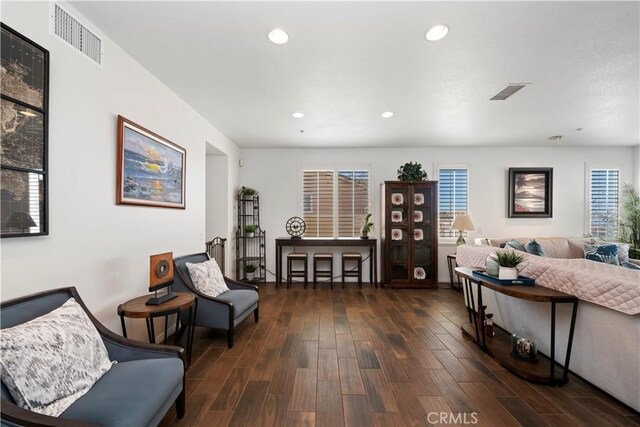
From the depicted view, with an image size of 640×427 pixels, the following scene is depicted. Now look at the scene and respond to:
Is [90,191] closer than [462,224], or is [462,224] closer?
[90,191]

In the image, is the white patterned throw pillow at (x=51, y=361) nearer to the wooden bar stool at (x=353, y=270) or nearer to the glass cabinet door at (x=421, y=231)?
the wooden bar stool at (x=353, y=270)

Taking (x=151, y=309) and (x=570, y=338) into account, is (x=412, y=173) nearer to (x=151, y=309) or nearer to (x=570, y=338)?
(x=570, y=338)

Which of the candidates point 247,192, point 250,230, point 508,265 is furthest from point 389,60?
point 250,230

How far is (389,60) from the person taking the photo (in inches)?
89.8

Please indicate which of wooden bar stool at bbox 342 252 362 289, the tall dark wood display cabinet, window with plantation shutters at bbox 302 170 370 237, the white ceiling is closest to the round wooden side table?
the white ceiling

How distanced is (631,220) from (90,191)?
7800mm

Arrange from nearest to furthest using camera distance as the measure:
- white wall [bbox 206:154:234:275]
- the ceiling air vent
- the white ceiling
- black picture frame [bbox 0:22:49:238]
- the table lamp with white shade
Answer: black picture frame [bbox 0:22:49:238] < the white ceiling < the ceiling air vent < white wall [bbox 206:154:234:275] < the table lamp with white shade

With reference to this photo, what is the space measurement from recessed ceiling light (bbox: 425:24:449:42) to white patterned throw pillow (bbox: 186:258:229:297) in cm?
300

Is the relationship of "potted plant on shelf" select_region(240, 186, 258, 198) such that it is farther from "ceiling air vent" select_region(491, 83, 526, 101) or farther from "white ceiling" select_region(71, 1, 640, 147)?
"ceiling air vent" select_region(491, 83, 526, 101)

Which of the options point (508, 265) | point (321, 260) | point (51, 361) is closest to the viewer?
point (51, 361)

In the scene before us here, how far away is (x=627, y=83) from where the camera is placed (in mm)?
2660

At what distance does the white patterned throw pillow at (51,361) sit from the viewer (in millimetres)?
1099

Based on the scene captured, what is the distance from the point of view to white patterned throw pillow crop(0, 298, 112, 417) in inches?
43.3

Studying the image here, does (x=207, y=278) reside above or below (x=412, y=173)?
below
